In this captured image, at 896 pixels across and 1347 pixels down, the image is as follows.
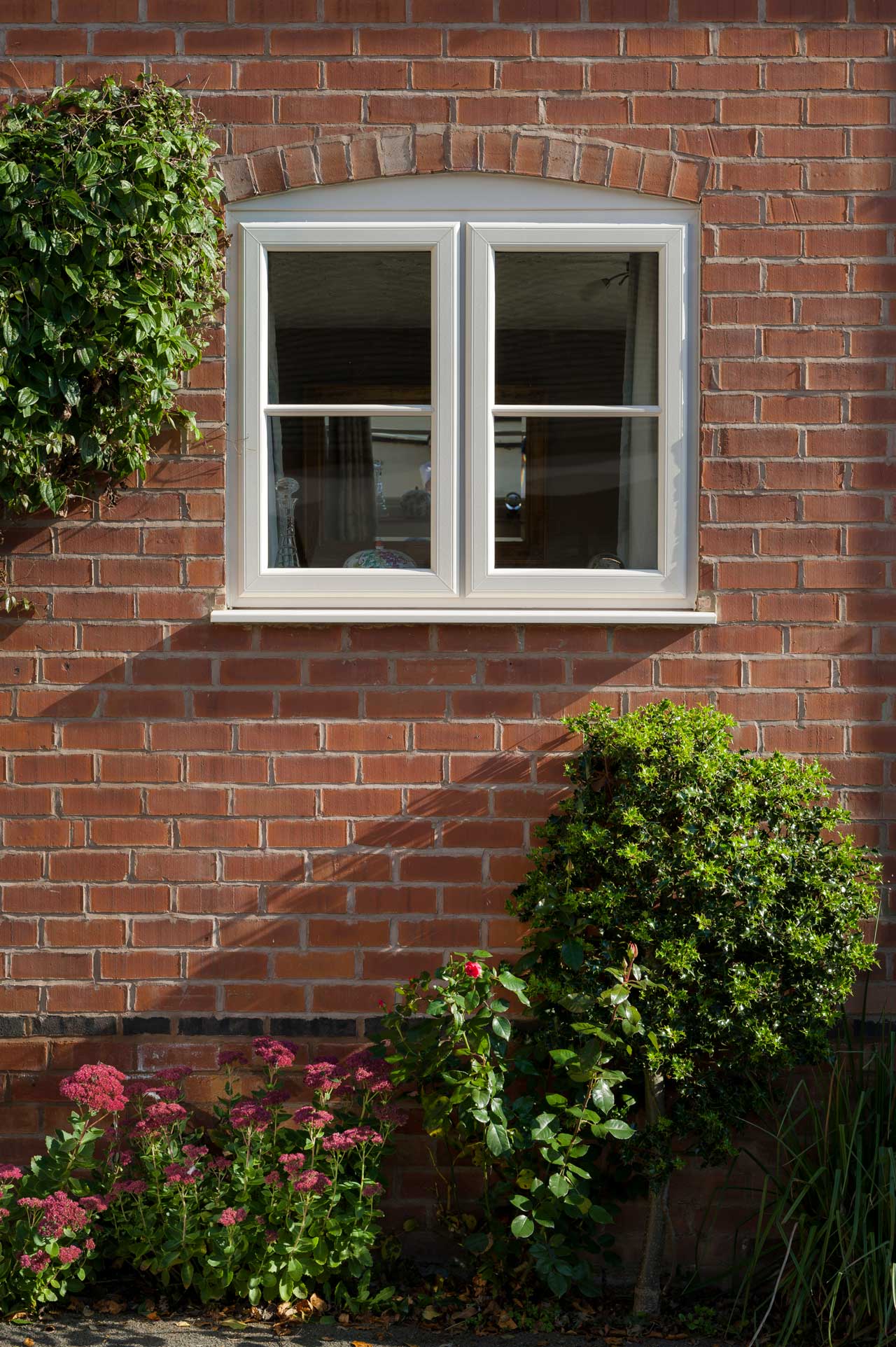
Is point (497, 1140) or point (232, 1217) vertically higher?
point (497, 1140)

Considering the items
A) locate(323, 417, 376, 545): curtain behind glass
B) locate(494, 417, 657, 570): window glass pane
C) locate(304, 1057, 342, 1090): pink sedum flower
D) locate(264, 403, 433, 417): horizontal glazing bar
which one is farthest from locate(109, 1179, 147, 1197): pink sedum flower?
locate(264, 403, 433, 417): horizontal glazing bar

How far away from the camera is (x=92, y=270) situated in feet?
10.2

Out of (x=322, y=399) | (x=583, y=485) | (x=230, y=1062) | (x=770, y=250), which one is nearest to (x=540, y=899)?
(x=230, y=1062)

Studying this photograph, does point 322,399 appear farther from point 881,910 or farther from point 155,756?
point 881,910

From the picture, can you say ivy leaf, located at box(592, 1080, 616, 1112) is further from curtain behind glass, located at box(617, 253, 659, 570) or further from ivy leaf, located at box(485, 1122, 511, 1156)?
curtain behind glass, located at box(617, 253, 659, 570)

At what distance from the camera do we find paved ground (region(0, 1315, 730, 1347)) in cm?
304

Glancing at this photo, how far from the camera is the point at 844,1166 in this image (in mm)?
3113

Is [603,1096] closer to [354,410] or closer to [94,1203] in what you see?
[94,1203]

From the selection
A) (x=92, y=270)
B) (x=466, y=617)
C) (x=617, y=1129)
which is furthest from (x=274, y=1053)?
(x=92, y=270)

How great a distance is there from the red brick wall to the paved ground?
2.03 ft

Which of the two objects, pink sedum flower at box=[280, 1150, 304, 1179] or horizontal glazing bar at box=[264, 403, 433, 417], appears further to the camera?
horizontal glazing bar at box=[264, 403, 433, 417]

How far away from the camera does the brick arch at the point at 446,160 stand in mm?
3453

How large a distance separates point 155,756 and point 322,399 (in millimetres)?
1182

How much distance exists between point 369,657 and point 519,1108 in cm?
132
